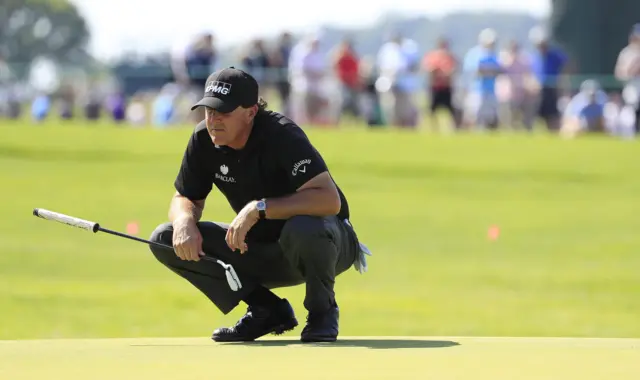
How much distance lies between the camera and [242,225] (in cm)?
796

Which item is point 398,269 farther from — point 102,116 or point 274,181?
point 102,116

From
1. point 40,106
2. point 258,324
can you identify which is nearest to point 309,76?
point 40,106

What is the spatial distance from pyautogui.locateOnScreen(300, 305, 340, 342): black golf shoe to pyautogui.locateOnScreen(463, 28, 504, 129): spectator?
2135 cm

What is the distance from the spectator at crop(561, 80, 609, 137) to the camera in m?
31.6

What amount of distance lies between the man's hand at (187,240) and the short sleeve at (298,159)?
554 millimetres

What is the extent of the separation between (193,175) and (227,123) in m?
0.54

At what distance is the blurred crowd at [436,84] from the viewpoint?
2988cm

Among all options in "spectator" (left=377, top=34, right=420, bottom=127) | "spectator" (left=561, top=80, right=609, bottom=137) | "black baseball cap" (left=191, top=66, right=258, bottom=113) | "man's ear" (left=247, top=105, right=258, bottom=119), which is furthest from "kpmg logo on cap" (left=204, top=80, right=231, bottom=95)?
"spectator" (left=561, top=80, right=609, bottom=137)

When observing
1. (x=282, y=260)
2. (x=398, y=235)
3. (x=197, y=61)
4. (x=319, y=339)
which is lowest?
(x=398, y=235)

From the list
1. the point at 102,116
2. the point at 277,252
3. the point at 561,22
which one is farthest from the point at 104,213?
the point at 102,116

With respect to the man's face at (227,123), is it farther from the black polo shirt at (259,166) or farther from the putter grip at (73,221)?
the putter grip at (73,221)

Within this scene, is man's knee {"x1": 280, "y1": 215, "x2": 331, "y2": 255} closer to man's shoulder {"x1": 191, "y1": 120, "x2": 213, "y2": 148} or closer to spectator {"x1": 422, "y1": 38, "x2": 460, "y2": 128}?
man's shoulder {"x1": 191, "y1": 120, "x2": 213, "y2": 148}

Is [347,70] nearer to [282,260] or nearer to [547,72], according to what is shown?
[547,72]

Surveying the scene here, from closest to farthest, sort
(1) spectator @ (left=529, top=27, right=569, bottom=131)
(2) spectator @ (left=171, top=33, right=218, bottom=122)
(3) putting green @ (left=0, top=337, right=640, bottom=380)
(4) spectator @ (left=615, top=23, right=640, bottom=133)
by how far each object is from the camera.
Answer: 1. (3) putting green @ (left=0, top=337, right=640, bottom=380)
2. (2) spectator @ (left=171, top=33, right=218, bottom=122)
3. (4) spectator @ (left=615, top=23, right=640, bottom=133)
4. (1) spectator @ (left=529, top=27, right=569, bottom=131)
